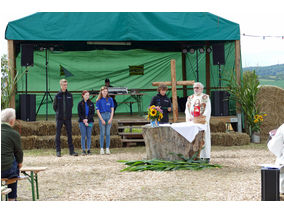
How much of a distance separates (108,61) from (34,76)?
88.7 inches

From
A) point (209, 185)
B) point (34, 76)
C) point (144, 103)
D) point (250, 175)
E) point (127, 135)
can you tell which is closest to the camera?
point (209, 185)

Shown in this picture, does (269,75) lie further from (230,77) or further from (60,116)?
(60,116)

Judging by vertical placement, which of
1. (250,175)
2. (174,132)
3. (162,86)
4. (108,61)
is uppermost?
(108,61)

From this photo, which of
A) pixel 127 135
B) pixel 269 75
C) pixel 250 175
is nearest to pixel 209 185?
pixel 250 175

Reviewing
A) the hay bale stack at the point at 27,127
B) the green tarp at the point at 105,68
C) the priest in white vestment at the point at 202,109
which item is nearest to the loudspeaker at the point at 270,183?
the priest in white vestment at the point at 202,109

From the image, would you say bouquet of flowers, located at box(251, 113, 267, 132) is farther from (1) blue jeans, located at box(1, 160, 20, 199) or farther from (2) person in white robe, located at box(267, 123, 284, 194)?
(1) blue jeans, located at box(1, 160, 20, 199)

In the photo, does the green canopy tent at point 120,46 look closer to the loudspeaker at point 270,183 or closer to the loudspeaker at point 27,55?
the loudspeaker at point 27,55

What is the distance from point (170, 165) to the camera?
22.4 ft

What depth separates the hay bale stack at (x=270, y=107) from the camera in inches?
450

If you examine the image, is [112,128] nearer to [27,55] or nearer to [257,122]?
[27,55]

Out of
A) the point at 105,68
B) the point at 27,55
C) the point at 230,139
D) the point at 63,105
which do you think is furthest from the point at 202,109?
the point at 105,68

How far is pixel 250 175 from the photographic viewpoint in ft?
20.3

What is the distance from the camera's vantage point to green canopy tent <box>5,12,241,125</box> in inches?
409

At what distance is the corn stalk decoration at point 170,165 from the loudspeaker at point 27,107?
3956 mm
